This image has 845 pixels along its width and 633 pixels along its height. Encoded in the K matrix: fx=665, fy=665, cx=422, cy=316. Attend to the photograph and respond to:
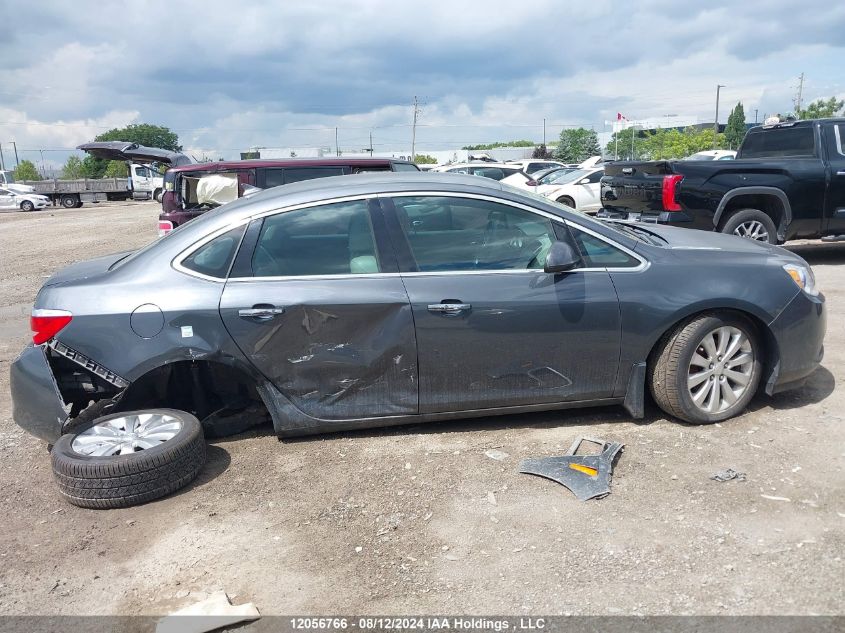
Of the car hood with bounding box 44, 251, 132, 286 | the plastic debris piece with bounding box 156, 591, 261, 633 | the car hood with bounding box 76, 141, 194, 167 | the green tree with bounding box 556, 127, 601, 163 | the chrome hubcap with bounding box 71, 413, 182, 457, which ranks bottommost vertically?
the plastic debris piece with bounding box 156, 591, 261, 633

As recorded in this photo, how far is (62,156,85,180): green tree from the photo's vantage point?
87.9 meters

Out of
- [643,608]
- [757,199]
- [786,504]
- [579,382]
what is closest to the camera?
[643,608]

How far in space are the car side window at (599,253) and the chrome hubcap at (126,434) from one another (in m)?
2.59

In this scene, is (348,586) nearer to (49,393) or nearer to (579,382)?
(579,382)

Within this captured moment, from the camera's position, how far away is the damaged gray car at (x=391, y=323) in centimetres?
379

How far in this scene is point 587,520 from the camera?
324cm

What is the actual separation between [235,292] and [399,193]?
3.75ft

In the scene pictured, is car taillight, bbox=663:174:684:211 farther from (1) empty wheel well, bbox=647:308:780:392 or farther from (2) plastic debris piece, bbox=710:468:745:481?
(2) plastic debris piece, bbox=710:468:745:481

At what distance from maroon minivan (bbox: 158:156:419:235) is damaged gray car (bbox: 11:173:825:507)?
4672 millimetres

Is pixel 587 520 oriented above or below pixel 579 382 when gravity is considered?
below

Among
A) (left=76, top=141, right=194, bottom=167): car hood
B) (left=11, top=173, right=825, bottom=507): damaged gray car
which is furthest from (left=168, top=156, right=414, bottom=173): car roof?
(left=76, top=141, right=194, bottom=167): car hood

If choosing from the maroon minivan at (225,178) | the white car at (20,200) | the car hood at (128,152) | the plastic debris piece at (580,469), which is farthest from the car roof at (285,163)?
the white car at (20,200)

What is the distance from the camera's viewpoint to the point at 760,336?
4.21 m

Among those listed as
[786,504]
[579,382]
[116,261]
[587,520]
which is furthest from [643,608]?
[116,261]
